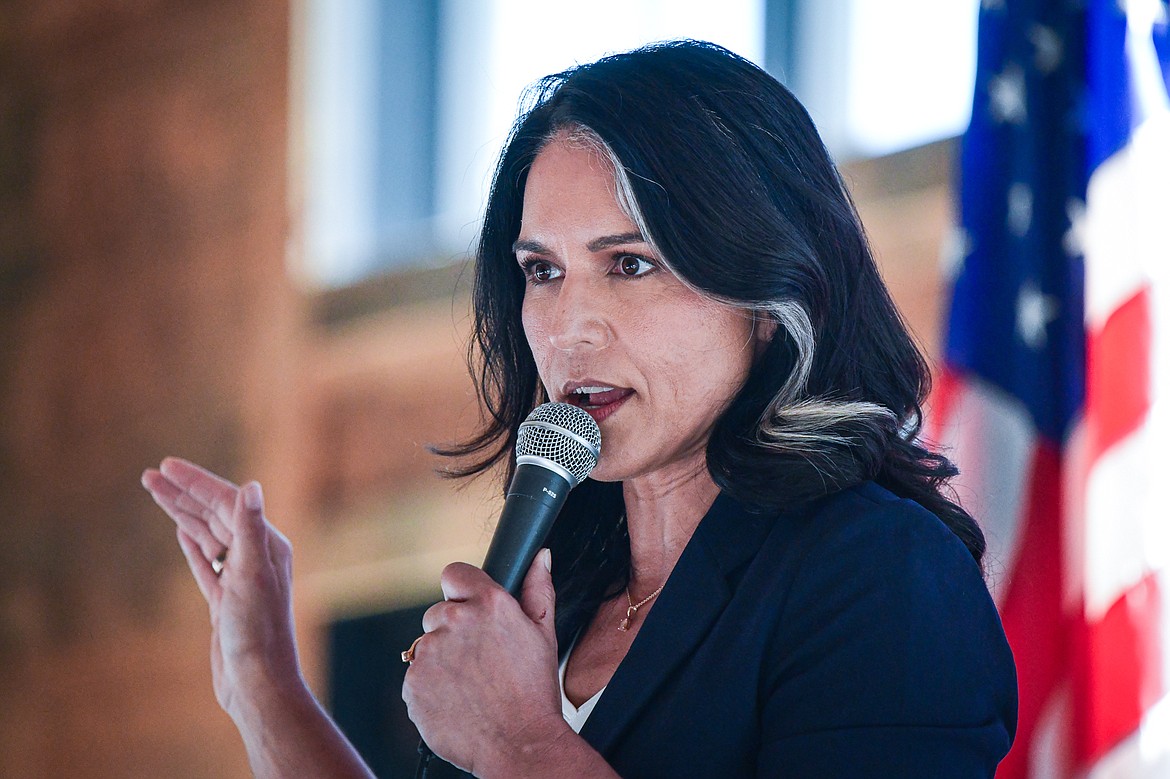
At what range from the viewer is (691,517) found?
1.98m

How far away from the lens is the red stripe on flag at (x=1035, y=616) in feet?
9.72

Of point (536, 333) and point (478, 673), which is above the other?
point (536, 333)

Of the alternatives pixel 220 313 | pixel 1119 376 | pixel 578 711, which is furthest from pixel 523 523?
pixel 220 313

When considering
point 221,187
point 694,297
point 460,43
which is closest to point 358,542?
point 221,187

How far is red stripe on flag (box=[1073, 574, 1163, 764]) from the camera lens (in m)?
2.79

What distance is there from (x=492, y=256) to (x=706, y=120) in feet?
1.60

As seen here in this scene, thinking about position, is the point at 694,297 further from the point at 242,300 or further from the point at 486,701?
the point at 242,300

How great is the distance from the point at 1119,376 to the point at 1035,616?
1.75 ft

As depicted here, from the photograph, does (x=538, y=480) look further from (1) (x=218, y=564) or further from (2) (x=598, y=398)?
(1) (x=218, y=564)

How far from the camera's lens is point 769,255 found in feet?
5.92

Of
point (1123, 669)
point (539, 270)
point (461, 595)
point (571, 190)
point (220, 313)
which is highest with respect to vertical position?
point (571, 190)

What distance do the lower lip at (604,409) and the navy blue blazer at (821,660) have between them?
20cm

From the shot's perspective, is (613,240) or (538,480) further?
(613,240)

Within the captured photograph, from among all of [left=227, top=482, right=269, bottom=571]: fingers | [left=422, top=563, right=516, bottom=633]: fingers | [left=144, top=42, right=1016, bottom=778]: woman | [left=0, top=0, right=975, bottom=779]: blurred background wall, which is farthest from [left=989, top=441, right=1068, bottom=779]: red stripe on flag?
[left=0, top=0, right=975, bottom=779]: blurred background wall
